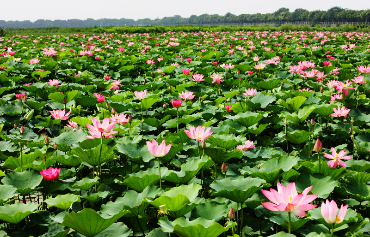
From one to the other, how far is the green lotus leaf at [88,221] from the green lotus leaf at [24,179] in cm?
62

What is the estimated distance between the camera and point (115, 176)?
1.94 meters

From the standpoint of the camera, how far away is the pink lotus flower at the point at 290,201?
1.03 meters

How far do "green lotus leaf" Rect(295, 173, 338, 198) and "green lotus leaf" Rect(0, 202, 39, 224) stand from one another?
1538 mm

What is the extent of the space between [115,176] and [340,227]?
1442mm

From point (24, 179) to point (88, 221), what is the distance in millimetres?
787

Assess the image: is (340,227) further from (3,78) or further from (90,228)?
(3,78)

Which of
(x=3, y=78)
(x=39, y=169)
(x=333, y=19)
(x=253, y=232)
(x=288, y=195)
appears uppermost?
(x=333, y=19)

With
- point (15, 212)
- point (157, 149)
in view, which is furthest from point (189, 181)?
point (15, 212)

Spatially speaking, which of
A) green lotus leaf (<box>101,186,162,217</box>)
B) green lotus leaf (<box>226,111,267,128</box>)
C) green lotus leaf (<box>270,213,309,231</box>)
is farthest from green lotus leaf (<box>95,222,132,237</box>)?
green lotus leaf (<box>226,111,267,128</box>)

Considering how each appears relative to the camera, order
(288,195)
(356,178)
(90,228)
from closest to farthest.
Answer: (288,195), (90,228), (356,178)

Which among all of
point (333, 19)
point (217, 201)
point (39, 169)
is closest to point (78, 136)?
point (39, 169)

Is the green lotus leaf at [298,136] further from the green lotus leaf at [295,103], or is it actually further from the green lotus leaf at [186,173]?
the green lotus leaf at [186,173]

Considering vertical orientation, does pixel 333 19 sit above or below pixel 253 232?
above

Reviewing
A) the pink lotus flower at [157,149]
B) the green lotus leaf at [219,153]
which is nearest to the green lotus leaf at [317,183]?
the green lotus leaf at [219,153]
